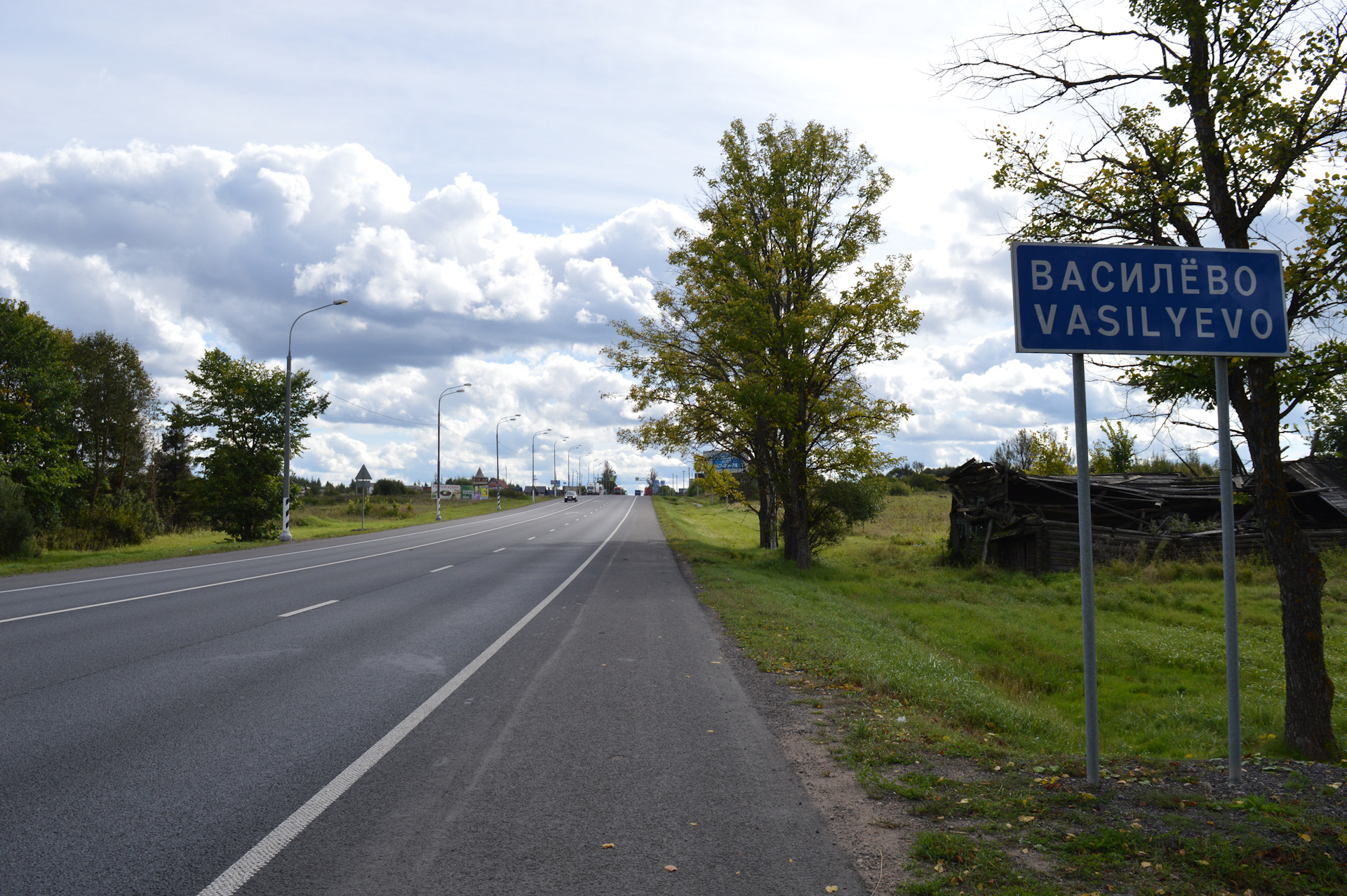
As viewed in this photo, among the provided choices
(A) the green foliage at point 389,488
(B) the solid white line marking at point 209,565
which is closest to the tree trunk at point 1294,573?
(B) the solid white line marking at point 209,565

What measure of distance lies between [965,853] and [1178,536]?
22710mm

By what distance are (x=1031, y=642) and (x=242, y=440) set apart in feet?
114

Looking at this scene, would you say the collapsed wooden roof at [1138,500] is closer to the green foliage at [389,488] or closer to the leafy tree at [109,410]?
the leafy tree at [109,410]

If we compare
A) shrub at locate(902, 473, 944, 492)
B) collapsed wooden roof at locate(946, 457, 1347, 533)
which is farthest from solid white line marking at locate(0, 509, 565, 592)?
shrub at locate(902, 473, 944, 492)

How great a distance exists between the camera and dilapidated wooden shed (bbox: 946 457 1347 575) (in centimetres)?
2227

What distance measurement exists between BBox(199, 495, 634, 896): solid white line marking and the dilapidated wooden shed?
19.4 m

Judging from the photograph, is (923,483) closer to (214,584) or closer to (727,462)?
(727,462)

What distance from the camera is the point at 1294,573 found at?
618 cm

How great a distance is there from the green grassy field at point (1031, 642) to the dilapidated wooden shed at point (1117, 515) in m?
1.21

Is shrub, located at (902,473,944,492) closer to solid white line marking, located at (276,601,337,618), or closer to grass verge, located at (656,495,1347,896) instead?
grass verge, located at (656,495,1347,896)

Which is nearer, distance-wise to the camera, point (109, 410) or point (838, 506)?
point (838, 506)

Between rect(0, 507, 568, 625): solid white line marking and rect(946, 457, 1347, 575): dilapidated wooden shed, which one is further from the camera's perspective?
rect(946, 457, 1347, 575): dilapidated wooden shed

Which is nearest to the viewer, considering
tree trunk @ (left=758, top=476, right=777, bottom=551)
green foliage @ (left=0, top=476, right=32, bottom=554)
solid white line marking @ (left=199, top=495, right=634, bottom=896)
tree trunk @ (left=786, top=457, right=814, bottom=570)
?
solid white line marking @ (left=199, top=495, right=634, bottom=896)

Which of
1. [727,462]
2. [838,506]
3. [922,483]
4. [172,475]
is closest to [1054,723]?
[727,462]
